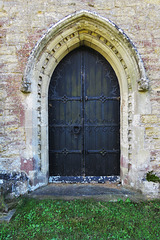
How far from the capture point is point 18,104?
2756mm

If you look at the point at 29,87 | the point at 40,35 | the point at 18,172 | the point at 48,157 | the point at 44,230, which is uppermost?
the point at 40,35

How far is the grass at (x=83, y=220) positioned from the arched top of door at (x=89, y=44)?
1982 mm

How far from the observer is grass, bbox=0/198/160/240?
1.91 m

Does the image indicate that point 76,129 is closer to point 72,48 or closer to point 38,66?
point 38,66

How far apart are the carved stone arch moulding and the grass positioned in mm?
785

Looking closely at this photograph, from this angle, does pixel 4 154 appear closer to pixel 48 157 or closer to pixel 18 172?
pixel 18 172

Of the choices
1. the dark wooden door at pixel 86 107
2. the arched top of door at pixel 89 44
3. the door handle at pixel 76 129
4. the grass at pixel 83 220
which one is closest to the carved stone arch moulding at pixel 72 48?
the arched top of door at pixel 89 44

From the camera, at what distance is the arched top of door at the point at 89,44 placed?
104 inches

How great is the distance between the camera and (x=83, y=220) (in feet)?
6.95

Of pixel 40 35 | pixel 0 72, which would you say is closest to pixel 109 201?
pixel 0 72

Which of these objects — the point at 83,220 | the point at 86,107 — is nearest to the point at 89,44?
the point at 86,107

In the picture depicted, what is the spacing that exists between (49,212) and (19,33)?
3.12 meters

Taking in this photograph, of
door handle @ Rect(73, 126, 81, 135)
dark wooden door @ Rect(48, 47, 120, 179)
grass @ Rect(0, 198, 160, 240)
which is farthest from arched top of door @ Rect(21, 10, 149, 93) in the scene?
grass @ Rect(0, 198, 160, 240)

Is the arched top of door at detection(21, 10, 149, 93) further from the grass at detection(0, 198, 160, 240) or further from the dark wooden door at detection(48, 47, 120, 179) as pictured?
the grass at detection(0, 198, 160, 240)
